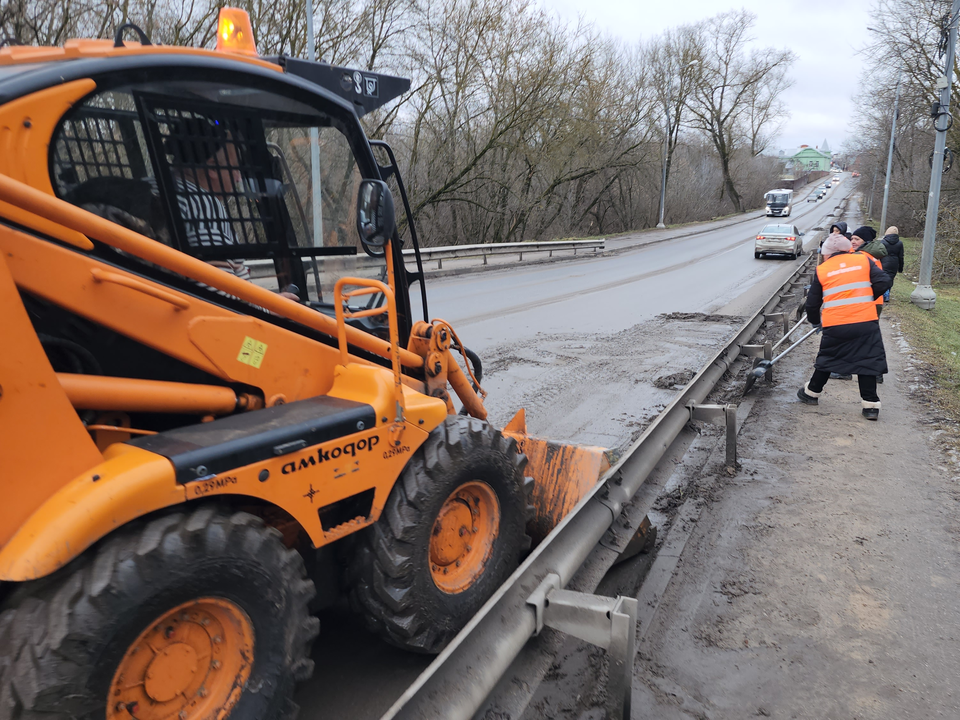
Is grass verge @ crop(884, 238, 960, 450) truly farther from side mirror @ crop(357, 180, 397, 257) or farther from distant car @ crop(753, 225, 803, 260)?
distant car @ crop(753, 225, 803, 260)

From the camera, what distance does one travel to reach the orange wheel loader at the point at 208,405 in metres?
1.89

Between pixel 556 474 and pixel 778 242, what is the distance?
26290 millimetres

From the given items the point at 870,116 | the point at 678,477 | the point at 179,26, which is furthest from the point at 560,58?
the point at 678,477

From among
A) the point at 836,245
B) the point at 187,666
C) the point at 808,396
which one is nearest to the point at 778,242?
the point at 836,245

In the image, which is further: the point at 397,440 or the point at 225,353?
the point at 397,440

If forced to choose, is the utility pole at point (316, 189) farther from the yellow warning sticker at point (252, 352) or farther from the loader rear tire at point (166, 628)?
the loader rear tire at point (166, 628)

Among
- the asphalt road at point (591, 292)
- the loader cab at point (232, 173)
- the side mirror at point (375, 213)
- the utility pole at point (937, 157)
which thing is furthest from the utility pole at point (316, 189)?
the utility pole at point (937, 157)

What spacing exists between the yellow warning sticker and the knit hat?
21.6 feet

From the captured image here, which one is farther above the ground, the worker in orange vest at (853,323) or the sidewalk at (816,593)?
the worker in orange vest at (853,323)

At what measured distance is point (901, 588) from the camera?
3.85 meters

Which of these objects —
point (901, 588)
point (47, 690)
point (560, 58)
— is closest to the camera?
point (47, 690)

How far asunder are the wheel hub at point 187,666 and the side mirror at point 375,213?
1419 mm

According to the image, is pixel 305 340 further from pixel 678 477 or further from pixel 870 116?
pixel 870 116

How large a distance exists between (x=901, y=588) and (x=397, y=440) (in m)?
3.08
